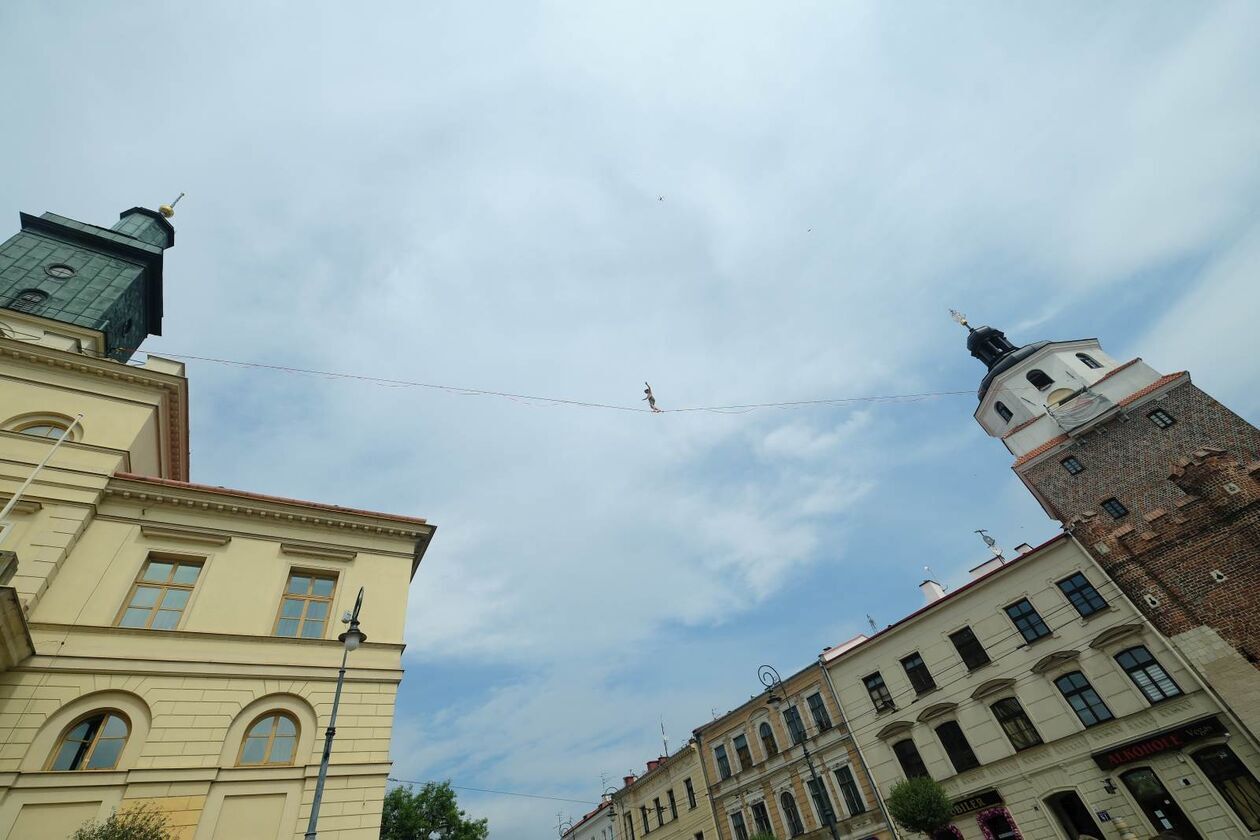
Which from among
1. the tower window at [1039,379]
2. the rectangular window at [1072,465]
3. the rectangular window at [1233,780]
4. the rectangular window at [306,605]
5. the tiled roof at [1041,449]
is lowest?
the rectangular window at [1233,780]

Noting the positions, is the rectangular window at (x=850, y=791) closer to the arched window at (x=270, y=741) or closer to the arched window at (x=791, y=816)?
the arched window at (x=791, y=816)

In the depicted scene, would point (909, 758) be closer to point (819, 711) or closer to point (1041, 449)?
point (819, 711)

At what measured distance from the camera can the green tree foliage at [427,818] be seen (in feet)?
99.8

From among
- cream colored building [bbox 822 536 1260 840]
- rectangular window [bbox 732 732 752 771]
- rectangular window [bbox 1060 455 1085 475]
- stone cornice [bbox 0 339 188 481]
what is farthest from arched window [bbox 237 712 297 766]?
rectangular window [bbox 1060 455 1085 475]

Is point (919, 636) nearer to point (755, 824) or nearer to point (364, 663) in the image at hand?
point (755, 824)

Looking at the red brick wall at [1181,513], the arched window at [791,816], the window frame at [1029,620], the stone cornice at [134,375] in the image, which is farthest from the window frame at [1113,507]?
the stone cornice at [134,375]

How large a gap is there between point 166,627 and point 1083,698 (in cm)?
2952

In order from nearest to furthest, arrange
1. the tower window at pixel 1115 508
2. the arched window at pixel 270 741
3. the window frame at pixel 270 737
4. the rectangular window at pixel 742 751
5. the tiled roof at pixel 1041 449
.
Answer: the window frame at pixel 270 737 < the arched window at pixel 270 741 < the tower window at pixel 1115 508 < the tiled roof at pixel 1041 449 < the rectangular window at pixel 742 751

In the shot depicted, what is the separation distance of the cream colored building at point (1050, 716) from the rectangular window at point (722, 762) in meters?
9.56

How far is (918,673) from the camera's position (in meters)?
26.0

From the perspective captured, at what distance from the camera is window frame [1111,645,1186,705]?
743 inches

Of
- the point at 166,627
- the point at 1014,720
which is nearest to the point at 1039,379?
the point at 1014,720

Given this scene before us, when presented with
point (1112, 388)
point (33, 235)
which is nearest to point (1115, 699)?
point (1112, 388)

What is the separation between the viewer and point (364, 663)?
601 inches
